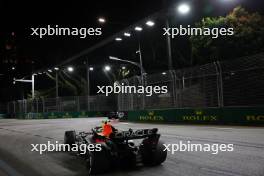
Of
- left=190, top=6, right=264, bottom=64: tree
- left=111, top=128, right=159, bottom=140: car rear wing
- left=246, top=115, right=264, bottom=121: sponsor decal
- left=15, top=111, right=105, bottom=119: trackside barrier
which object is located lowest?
left=15, top=111, right=105, bottom=119: trackside barrier

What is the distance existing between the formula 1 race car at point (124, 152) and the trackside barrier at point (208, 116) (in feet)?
29.2

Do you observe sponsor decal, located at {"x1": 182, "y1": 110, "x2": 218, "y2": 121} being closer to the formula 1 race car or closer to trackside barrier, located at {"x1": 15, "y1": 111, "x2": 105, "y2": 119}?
the formula 1 race car

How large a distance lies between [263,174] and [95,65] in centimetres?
4950

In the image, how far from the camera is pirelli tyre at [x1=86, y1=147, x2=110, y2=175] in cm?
595

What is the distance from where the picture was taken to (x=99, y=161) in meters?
5.99

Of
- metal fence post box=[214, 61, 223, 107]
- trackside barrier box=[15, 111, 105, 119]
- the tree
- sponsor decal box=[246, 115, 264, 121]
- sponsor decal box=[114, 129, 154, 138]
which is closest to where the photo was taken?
Answer: sponsor decal box=[114, 129, 154, 138]

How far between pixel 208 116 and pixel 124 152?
11235mm

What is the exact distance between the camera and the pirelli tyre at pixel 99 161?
5953mm
